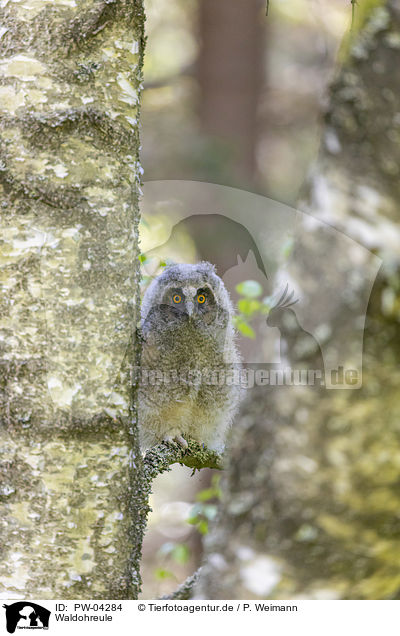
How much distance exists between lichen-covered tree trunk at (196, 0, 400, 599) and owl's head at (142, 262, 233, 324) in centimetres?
151

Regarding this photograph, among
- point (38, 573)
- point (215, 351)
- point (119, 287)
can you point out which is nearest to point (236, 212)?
point (215, 351)

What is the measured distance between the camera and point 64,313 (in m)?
1.31

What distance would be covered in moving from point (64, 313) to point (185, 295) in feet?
3.50

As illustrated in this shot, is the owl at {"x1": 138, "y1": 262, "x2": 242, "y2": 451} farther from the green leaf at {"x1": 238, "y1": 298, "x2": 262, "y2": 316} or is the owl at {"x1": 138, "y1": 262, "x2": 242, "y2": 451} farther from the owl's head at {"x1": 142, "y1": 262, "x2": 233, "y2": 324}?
the green leaf at {"x1": 238, "y1": 298, "x2": 262, "y2": 316}

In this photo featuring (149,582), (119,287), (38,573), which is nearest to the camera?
(38,573)

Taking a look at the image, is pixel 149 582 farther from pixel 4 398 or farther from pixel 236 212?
pixel 4 398

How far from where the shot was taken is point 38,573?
1.27 metres

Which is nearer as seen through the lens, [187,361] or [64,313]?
[64,313]

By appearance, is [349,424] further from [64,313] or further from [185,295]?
[185,295]

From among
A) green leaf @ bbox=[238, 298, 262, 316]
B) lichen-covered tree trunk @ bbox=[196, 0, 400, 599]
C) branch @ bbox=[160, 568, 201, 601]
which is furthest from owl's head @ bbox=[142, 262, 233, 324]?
lichen-covered tree trunk @ bbox=[196, 0, 400, 599]

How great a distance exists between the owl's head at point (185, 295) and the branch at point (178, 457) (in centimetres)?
48

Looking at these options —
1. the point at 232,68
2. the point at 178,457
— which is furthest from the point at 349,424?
the point at 232,68

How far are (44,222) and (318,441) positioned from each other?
788 mm

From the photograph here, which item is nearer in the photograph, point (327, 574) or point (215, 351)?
point (327, 574)
